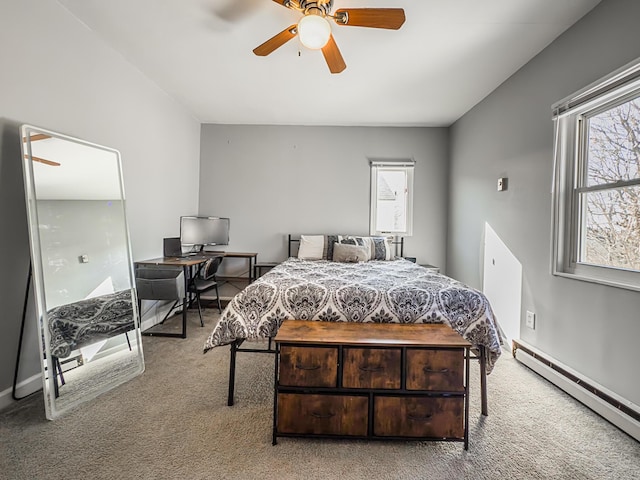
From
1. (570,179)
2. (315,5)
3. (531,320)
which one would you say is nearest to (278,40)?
(315,5)

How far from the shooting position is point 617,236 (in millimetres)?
1859

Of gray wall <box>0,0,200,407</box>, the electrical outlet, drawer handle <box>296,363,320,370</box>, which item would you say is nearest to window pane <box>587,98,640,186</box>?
the electrical outlet

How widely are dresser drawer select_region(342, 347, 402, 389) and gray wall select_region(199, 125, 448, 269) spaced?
9.46 feet

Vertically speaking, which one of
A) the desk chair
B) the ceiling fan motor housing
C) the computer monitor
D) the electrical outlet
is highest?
the ceiling fan motor housing

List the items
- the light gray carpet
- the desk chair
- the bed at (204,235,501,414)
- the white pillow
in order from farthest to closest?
the white pillow
the desk chair
the bed at (204,235,501,414)
the light gray carpet

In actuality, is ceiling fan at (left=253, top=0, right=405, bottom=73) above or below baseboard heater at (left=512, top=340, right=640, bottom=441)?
above

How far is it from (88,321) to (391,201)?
367cm

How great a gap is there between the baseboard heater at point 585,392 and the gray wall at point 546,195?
58 mm

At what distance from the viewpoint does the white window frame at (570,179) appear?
1.96m

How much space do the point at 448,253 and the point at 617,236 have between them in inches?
93.1

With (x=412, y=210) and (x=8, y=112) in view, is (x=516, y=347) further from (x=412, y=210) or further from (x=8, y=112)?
(x=8, y=112)

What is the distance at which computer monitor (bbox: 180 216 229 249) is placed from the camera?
3.71 meters

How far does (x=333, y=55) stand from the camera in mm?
2049

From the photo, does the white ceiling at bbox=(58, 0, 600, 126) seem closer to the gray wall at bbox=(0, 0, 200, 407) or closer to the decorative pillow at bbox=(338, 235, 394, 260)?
the gray wall at bbox=(0, 0, 200, 407)
